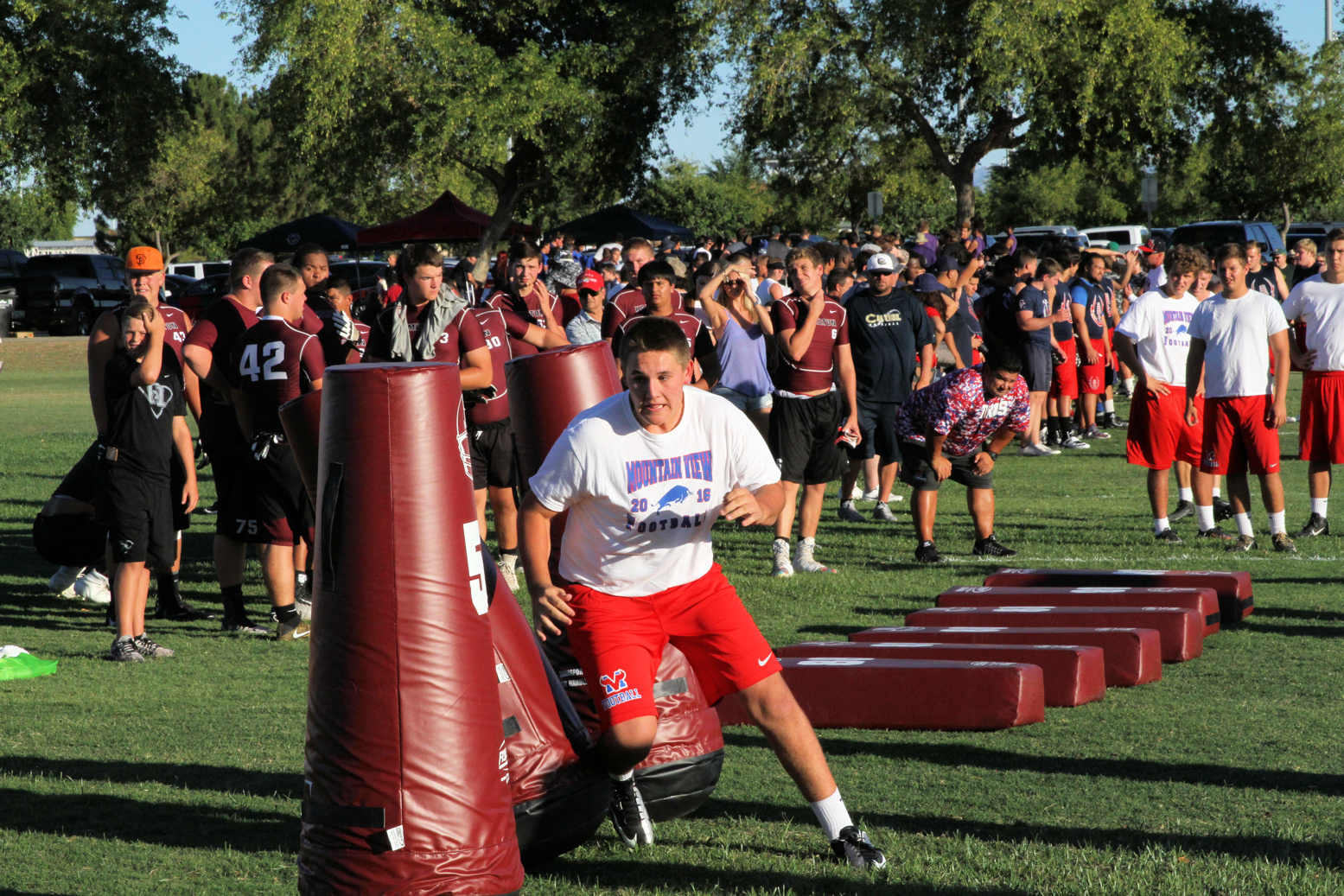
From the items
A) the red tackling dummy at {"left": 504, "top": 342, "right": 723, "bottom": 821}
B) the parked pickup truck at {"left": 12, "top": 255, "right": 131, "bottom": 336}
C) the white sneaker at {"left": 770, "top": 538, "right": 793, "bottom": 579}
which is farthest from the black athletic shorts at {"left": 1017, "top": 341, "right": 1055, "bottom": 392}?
the parked pickup truck at {"left": 12, "top": 255, "right": 131, "bottom": 336}

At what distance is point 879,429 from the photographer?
11.4 m

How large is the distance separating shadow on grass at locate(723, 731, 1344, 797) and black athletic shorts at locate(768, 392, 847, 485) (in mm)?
3670

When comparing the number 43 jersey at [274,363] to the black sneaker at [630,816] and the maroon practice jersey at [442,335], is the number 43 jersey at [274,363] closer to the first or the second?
the maroon practice jersey at [442,335]

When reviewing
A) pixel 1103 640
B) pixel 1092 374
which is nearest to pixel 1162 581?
pixel 1103 640

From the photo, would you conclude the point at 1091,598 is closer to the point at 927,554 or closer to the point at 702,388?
the point at 927,554

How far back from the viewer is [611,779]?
4.42 meters

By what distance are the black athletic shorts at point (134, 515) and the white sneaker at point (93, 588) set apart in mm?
1646

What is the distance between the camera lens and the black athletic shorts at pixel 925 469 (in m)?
9.08

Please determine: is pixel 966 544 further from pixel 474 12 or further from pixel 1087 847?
pixel 474 12

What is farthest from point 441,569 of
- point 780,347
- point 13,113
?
point 13,113

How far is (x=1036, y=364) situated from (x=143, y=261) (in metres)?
9.48

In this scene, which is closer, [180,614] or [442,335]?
[442,335]

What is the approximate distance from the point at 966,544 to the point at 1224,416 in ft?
6.52

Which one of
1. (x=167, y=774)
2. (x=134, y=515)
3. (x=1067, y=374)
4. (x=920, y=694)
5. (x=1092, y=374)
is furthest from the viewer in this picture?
(x=1092, y=374)
